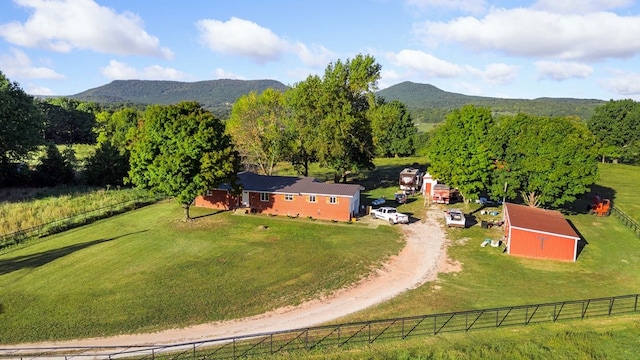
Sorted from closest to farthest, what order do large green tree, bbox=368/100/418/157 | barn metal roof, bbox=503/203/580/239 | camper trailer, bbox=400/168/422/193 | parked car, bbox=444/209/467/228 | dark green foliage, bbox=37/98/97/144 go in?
barn metal roof, bbox=503/203/580/239 < parked car, bbox=444/209/467/228 < camper trailer, bbox=400/168/422/193 < large green tree, bbox=368/100/418/157 < dark green foliage, bbox=37/98/97/144

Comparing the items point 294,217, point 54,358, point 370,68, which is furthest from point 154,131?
point 370,68

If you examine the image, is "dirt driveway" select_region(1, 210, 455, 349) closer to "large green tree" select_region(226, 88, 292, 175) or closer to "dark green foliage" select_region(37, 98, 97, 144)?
"large green tree" select_region(226, 88, 292, 175)

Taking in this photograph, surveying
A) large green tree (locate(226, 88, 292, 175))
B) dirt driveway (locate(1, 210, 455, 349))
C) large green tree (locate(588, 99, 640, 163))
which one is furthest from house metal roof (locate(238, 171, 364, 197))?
large green tree (locate(588, 99, 640, 163))

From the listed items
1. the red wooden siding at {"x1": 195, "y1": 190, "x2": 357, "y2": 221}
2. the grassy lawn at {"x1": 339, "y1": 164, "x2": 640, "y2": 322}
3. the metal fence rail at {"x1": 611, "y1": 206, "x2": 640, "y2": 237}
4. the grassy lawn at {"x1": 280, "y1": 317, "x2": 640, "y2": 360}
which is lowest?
the grassy lawn at {"x1": 339, "y1": 164, "x2": 640, "y2": 322}

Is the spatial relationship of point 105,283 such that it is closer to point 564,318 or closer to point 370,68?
point 564,318

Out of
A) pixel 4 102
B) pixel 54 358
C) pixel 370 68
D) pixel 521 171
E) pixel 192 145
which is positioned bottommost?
pixel 54 358

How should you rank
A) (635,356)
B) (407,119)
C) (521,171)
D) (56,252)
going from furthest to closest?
(407,119) < (521,171) < (56,252) < (635,356)

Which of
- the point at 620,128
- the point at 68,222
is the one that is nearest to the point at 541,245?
the point at 68,222
